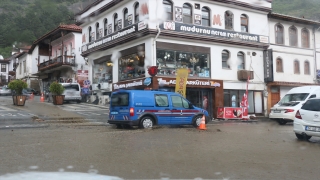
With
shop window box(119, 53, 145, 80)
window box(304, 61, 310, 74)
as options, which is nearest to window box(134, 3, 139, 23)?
shop window box(119, 53, 145, 80)

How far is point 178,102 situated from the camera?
15977 millimetres

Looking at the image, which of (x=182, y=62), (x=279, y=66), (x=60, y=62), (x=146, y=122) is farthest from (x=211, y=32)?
(x=60, y=62)

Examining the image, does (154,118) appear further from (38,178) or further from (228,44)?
(228,44)

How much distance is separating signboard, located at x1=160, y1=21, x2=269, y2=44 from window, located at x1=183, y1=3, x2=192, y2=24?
59 centimetres

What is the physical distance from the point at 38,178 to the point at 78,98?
25660 millimetres

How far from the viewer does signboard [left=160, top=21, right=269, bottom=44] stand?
2402cm

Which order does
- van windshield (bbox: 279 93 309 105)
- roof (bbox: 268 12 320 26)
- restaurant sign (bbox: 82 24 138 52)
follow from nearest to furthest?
van windshield (bbox: 279 93 309 105) → restaurant sign (bbox: 82 24 138 52) → roof (bbox: 268 12 320 26)

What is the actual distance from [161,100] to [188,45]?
1046 centimetres

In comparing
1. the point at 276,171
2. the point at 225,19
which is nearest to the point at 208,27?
the point at 225,19

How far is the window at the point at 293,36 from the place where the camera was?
30594 mm

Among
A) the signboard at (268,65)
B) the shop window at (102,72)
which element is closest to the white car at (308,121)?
the signboard at (268,65)

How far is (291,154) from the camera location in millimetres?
8805

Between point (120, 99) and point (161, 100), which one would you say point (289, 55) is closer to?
point (161, 100)

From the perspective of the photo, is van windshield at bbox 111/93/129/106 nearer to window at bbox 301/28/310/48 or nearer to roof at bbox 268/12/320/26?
roof at bbox 268/12/320/26
